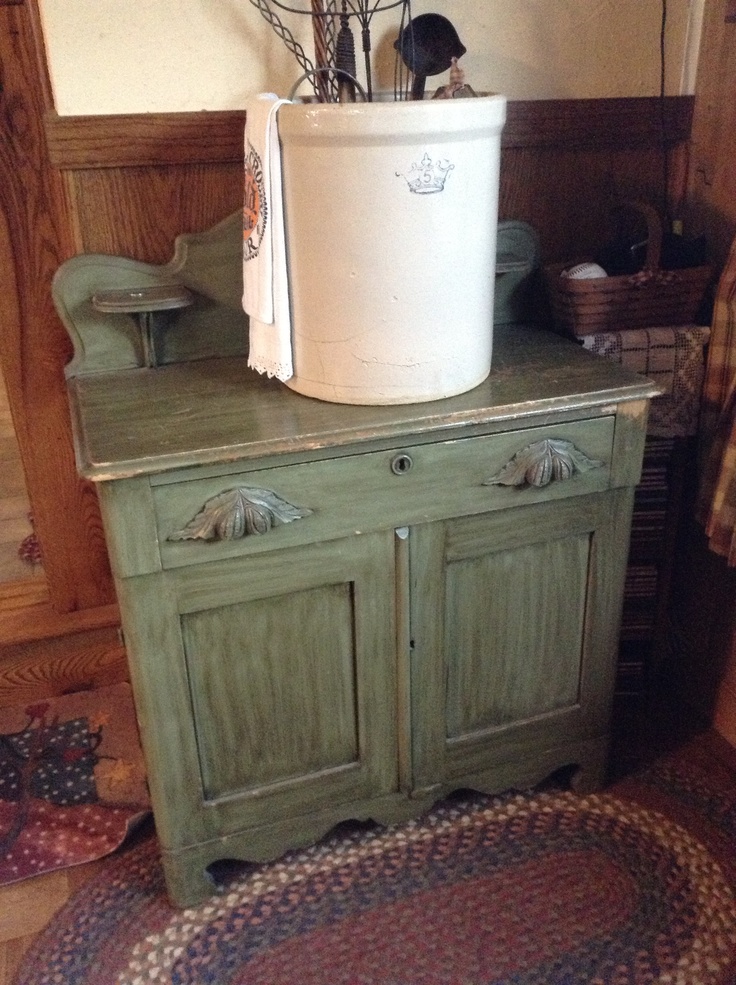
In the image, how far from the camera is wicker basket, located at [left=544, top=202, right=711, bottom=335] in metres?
1.55

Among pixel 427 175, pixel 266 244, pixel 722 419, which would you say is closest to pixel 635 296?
pixel 722 419

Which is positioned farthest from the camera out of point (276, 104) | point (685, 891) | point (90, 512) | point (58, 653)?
point (58, 653)

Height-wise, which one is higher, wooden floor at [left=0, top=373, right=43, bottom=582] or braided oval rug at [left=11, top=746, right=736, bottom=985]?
wooden floor at [left=0, top=373, right=43, bottom=582]

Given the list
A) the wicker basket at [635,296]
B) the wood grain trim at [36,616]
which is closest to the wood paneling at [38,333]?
the wood grain trim at [36,616]

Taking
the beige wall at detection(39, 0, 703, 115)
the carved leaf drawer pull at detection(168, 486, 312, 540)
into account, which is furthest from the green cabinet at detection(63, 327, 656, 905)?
the beige wall at detection(39, 0, 703, 115)

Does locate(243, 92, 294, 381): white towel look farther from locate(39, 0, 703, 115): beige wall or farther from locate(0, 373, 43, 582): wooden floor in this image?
locate(0, 373, 43, 582): wooden floor

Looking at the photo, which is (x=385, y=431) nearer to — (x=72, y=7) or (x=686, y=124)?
(x=72, y=7)

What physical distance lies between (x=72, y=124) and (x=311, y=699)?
99 cm

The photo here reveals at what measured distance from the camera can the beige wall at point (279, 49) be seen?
4.49 feet

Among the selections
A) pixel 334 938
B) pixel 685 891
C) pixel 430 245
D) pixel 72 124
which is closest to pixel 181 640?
pixel 334 938

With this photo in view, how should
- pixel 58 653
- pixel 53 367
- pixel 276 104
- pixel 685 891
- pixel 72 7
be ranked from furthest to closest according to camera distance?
1. pixel 58 653
2. pixel 53 367
3. pixel 685 891
4. pixel 72 7
5. pixel 276 104

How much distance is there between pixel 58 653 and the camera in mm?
1911

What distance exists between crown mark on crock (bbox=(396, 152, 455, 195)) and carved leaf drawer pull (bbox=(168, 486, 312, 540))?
464mm

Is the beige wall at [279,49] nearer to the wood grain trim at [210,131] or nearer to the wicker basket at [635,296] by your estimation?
the wood grain trim at [210,131]
